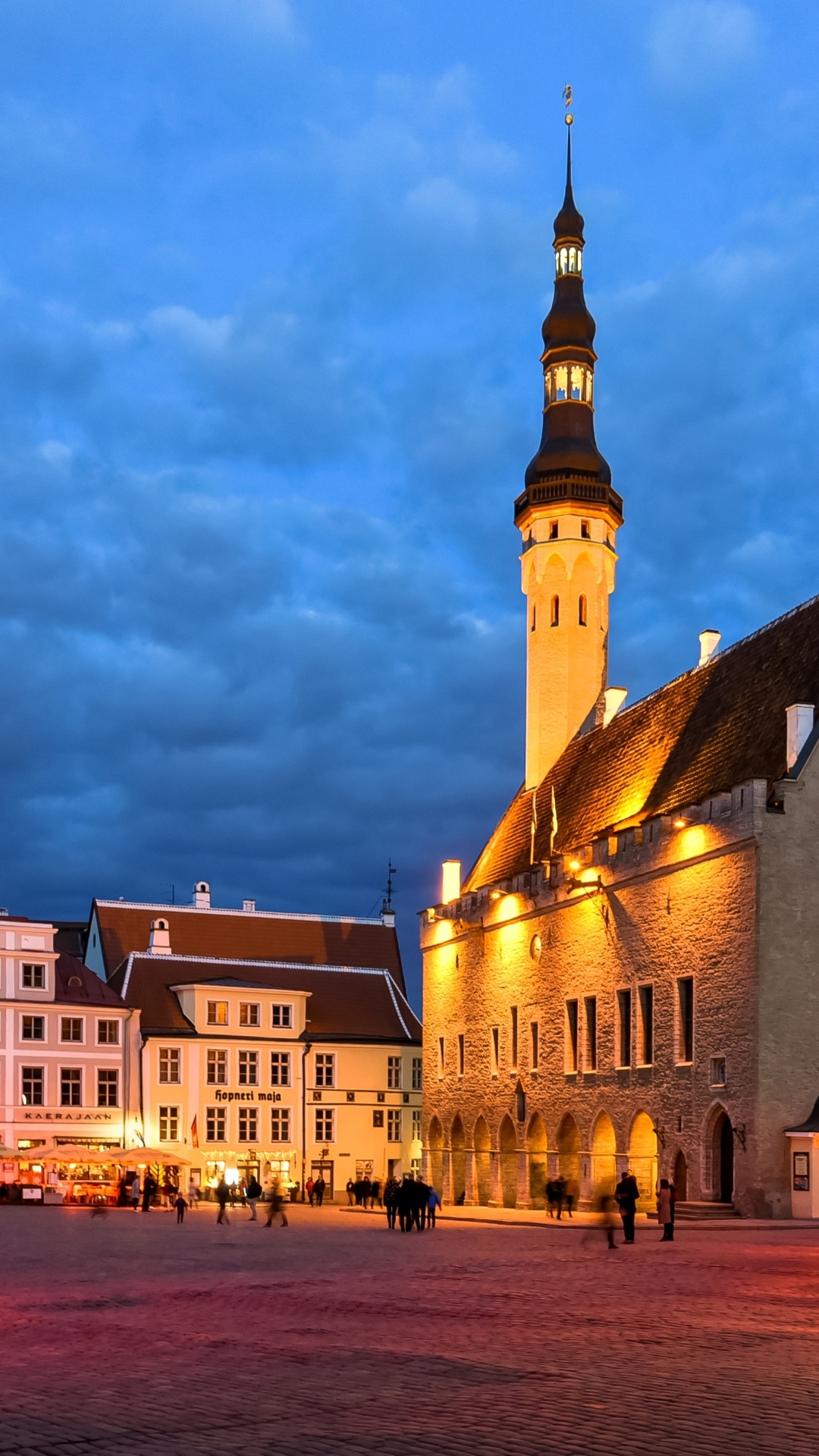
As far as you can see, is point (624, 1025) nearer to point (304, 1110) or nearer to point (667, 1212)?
point (667, 1212)

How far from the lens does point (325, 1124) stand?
63.1 m

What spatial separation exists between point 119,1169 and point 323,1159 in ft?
29.1

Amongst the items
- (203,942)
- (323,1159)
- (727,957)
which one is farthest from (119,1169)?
(727,957)

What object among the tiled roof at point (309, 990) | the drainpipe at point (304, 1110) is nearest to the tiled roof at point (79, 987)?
the tiled roof at point (309, 990)

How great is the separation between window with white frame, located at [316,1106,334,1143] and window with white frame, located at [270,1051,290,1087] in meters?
1.70

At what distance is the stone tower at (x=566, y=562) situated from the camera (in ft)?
198

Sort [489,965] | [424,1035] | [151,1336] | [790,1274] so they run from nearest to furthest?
[151,1336] → [790,1274] → [489,965] → [424,1035]

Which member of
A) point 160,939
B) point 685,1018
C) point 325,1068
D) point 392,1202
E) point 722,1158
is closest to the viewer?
point 392,1202

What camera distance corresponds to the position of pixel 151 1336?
13.3 metres

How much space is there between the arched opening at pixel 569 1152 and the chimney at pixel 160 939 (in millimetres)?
22882

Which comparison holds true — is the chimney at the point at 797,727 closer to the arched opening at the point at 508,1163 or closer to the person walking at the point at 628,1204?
the person walking at the point at 628,1204

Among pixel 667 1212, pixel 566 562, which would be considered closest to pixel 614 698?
pixel 566 562

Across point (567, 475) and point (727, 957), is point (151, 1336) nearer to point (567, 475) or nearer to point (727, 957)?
point (727, 957)

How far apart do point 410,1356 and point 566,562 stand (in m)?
50.4
